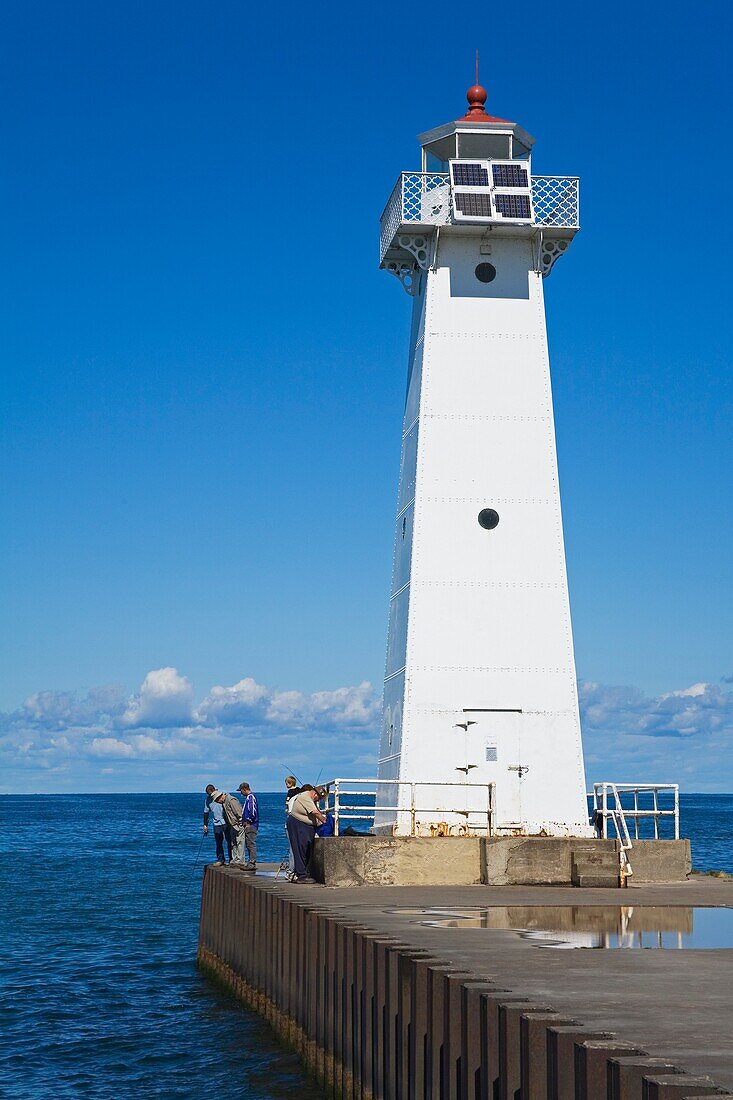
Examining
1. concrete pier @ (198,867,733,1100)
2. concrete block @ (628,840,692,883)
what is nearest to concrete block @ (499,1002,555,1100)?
concrete pier @ (198,867,733,1100)

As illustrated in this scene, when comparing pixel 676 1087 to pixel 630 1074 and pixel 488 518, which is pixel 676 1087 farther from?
pixel 488 518

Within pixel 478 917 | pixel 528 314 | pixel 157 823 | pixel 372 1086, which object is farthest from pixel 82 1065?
pixel 157 823

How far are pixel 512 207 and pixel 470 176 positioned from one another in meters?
1.01

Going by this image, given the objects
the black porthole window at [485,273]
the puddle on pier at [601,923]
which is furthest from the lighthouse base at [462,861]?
the black porthole window at [485,273]

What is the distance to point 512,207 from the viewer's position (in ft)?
84.5

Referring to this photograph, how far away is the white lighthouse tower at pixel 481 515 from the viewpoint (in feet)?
79.5

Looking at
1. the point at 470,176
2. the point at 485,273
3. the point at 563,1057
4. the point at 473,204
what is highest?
the point at 470,176

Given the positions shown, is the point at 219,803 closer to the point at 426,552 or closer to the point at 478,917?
the point at 426,552

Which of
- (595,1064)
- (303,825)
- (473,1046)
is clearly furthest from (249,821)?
(595,1064)

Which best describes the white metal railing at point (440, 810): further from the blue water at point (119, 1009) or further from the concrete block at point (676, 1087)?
the concrete block at point (676, 1087)

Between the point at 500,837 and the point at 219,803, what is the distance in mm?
7831

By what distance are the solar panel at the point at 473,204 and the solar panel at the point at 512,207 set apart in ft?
0.66

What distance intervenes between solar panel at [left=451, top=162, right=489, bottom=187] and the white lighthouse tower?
0.03 metres

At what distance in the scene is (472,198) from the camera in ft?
84.4
